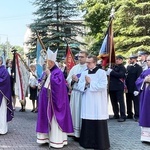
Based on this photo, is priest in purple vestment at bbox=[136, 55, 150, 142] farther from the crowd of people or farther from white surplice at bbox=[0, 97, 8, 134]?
white surplice at bbox=[0, 97, 8, 134]

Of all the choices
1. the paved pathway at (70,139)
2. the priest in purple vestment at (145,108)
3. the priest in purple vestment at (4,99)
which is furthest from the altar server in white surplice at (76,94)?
the priest in purple vestment at (4,99)

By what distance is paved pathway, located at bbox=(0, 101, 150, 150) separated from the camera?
754 cm

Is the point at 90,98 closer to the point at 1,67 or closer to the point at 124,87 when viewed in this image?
the point at 1,67

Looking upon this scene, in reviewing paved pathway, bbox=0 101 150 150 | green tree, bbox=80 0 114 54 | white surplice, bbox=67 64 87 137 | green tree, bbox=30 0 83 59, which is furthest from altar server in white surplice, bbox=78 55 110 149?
green tree, bbox=80 0 114 54

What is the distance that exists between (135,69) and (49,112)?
462cm

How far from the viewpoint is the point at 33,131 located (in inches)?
368

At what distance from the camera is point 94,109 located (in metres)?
7.21

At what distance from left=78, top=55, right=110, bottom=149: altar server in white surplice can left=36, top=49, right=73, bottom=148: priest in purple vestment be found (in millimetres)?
413

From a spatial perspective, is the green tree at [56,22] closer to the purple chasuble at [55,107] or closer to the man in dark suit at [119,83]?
the man in dark suit at [119,83]

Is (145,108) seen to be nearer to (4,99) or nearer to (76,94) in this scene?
(76,94)

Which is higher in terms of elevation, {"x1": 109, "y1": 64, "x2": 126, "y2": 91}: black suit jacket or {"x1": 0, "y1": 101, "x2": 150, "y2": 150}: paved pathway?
{"x1": 109, "y1": 64, "x2": 126, "y2": 91}: black suit jacket

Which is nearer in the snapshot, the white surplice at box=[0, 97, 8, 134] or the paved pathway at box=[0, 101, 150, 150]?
the paved pathway at box=[0, 101, 150, 150]

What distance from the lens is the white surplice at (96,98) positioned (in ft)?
23.4

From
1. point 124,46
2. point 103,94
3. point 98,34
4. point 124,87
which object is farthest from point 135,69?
point 98,34
